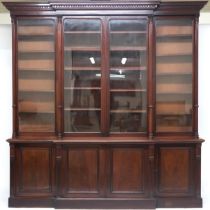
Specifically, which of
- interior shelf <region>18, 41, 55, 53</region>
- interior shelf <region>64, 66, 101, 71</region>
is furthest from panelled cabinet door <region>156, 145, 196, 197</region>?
interior shelf <region>18, 41, 55, 53</region>

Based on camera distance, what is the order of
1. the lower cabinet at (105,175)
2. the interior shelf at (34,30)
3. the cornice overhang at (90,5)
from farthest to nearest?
the interior shelf at (34,30) → the lower cabinet at (105,175) → the cornice overhang at (90,5)

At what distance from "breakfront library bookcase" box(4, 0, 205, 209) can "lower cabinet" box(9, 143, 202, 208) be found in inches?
0.5

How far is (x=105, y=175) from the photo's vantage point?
4695 mm

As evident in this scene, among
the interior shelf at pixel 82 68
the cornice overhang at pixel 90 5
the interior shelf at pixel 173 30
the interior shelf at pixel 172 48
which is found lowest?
the interior shelf at pixel 82 68

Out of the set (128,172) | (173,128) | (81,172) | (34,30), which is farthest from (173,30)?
(81,172)

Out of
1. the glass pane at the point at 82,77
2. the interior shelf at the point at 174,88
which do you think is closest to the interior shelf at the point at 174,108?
the interior shelf at the point at 174,88

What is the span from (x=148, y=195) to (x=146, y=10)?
7.76ft

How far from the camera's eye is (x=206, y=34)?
5.25 meters

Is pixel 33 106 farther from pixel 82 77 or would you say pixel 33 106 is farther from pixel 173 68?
pixel 173 68

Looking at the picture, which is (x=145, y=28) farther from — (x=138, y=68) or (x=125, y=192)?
(x=125, y=192)

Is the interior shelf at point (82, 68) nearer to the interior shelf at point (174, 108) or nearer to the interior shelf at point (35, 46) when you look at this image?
the interior shelf at point (35, 46)

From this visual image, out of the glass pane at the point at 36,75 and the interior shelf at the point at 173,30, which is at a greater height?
the interior shelf at the point at 173,30

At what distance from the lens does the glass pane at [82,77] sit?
15.6 ft

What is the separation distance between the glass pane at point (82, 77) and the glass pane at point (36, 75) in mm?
200
